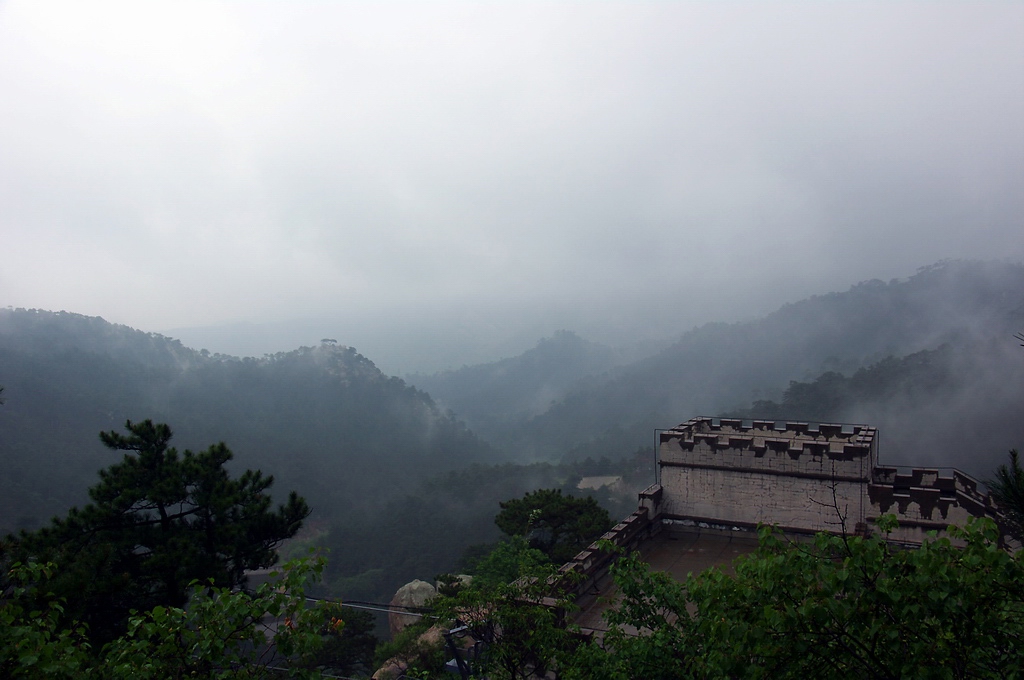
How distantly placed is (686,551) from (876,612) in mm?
14165

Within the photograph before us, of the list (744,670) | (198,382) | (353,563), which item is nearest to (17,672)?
(744,670)

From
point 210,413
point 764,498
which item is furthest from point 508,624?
point 210,413

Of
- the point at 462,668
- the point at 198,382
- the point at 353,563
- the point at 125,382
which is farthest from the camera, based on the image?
the point at 198,382

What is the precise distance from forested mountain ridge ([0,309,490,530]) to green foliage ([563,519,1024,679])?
2763 inches

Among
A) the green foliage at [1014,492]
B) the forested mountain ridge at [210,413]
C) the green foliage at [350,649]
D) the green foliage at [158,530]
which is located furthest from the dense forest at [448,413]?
the green foliage at [1014,492]

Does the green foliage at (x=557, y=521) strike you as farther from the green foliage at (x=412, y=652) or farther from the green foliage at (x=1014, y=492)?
the green foliage at (x=1014, y=492)

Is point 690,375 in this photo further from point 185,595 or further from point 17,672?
point 17,672

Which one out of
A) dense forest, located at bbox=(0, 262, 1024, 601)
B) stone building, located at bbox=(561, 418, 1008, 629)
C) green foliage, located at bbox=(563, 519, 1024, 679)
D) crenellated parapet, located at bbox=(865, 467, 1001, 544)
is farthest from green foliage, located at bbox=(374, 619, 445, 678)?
dense forest, located at bbox=(0, 262, 1024, 601)

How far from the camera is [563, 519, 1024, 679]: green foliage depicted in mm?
4781

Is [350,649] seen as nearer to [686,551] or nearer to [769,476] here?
[686,551]

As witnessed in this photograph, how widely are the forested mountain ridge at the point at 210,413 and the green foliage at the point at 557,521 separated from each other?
5282 cm

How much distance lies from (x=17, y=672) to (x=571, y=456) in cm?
10859

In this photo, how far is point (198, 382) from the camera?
111 m

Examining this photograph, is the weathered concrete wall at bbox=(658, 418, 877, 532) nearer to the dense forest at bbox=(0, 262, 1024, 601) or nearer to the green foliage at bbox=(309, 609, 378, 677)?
the green foliage at bbox=(309, 609, 378, 677)
